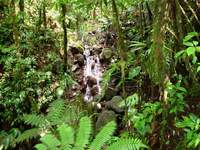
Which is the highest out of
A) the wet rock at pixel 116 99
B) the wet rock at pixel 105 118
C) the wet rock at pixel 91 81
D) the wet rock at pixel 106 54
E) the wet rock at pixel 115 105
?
the wet rock at pixel 106 54

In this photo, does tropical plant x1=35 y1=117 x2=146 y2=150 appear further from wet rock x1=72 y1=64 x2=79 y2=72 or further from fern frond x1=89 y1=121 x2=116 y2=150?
wet rock x1=72 y1=64 x2=79 y2=72

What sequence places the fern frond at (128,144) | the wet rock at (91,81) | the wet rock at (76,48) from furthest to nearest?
the wet rock at (76,48) → the wet rock at (91,81) → the fern frond at (128,144)

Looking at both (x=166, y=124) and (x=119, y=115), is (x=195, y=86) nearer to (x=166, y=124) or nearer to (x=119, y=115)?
(x=166, y=124)

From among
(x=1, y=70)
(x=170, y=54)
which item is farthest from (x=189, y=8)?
(x=1, y=70)

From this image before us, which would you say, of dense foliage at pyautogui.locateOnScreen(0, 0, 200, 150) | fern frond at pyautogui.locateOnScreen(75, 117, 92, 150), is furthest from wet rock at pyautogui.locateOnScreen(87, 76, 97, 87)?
fern frond at pyautogui.locateOnScreen(75, 117, 92, 150)

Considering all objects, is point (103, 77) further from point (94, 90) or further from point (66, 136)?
point (94, 90)

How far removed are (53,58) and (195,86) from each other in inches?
217

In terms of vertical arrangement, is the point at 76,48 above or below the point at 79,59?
above

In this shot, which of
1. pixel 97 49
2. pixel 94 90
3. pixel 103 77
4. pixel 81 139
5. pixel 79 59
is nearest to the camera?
pixel 81 139

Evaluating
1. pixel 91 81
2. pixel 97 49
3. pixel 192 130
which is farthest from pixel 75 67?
pixel 192 130

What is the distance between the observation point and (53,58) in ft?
27.4

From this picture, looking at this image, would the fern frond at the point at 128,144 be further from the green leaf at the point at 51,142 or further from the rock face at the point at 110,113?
the rock face at the point at 110,113

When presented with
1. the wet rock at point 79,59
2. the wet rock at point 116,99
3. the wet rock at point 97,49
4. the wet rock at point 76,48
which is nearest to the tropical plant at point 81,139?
the wet rock at point 116,99

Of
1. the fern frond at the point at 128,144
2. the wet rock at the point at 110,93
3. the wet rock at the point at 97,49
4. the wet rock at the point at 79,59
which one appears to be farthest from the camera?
the wet rock at the point at 97,49
